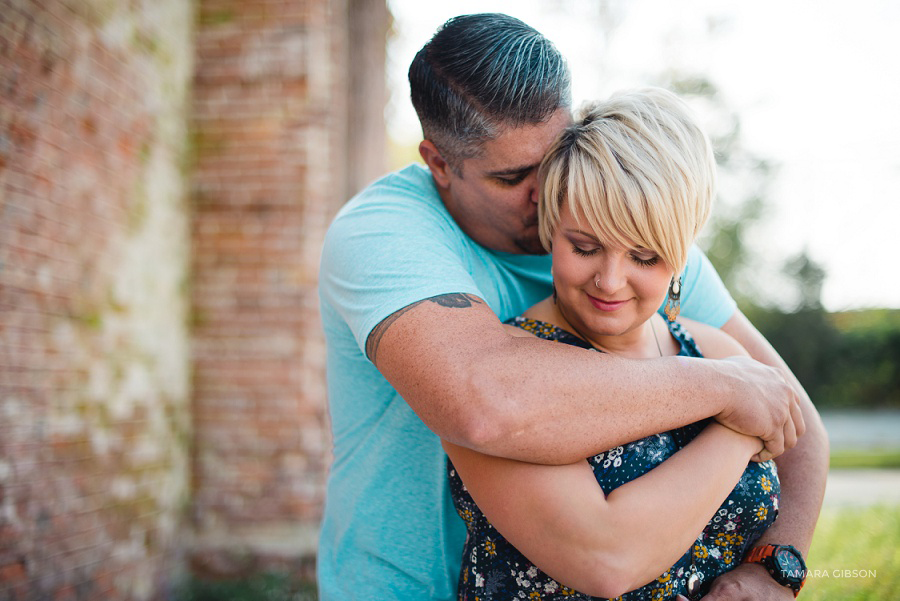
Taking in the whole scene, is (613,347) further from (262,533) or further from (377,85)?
(377,85)

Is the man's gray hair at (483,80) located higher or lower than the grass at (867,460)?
higher

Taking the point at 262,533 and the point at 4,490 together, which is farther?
the point at 262,533

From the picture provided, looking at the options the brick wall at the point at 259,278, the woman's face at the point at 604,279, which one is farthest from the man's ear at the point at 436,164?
the brick wall at the point at 259,278

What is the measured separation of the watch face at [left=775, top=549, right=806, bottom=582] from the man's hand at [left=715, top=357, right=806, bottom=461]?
239 mm

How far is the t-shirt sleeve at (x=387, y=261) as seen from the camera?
1.58 meters

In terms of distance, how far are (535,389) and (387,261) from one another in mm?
495

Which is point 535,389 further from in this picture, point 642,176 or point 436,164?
point 436,164

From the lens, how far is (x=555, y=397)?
140 centimetres

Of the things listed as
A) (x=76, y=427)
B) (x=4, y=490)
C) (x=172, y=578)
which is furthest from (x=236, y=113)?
(x=172, y=578)

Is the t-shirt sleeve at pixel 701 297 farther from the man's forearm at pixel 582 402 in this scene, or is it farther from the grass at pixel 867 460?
the grass at pixel 867 460

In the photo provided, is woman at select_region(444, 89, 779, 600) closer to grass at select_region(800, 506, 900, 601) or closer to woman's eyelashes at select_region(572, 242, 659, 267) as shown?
woman's eyelashes at select_region(572, 242, 659, 267)

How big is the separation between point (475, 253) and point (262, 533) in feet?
9.93

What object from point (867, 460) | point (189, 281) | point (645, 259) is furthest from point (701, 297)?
point (867, 460)

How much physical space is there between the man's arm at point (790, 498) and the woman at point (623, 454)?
0.06m
